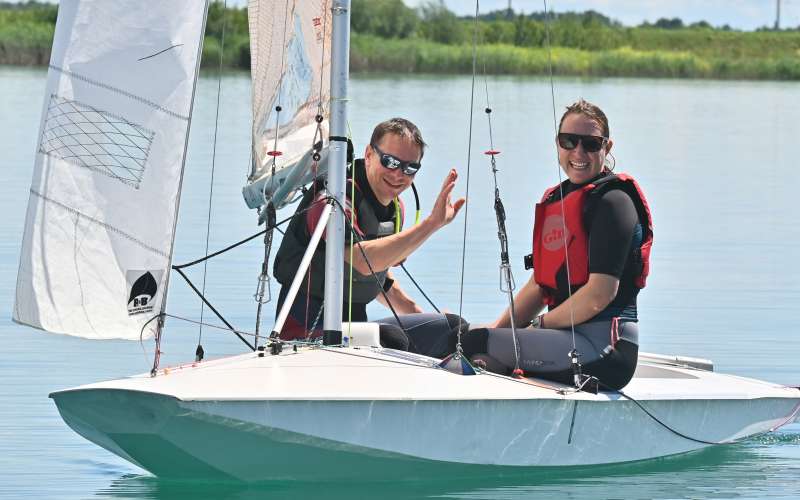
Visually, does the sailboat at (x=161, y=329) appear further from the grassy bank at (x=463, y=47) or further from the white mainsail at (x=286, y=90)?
the grassy bank at (x=463, y=47)

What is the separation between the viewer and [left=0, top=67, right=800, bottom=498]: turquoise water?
742cm

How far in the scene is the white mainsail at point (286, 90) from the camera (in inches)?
283

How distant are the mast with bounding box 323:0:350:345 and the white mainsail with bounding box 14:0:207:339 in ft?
2.23

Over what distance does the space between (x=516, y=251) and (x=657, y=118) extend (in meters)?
22.0

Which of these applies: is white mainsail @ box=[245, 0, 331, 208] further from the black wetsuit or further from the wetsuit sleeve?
the wetsuit sleeve

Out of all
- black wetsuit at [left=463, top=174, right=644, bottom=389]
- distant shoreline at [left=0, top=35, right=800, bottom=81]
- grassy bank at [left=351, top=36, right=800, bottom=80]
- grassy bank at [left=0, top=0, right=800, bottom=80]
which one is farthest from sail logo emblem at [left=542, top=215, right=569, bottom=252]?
grassy bank at [left=351, top=36, right=800, bottom=80]

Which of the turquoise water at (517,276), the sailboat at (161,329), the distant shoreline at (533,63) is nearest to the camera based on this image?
the sailboat at (161,329)

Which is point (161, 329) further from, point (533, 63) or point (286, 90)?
point (533, 63)

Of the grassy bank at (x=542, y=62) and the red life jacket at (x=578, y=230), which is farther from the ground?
the red life jacket at (x=578, y=230)

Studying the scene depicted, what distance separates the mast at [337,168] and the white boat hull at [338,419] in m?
0.14

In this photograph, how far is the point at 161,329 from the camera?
6.47 meters

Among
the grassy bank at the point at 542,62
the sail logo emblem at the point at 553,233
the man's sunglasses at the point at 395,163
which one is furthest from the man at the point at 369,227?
the grassy bank at the point at 542,62

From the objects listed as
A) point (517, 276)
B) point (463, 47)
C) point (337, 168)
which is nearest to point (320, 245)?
point (337, 168)

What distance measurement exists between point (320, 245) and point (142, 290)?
3.34 feet
